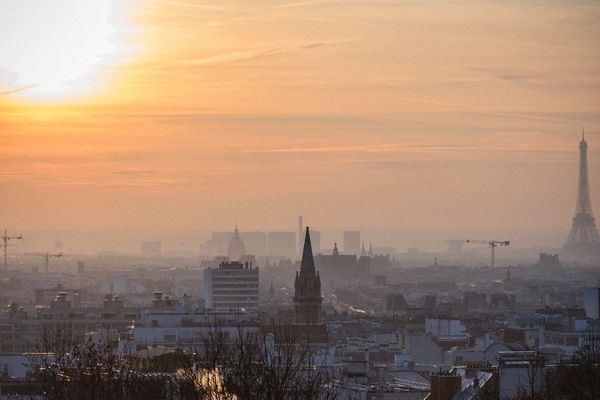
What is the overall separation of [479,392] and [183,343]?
136 ft

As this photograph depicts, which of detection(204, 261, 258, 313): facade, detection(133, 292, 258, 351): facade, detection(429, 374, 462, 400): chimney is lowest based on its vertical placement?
detection(429, 374, 462, 400): chimney

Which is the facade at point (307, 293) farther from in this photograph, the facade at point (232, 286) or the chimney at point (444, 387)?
the chimney at point (444, 387)

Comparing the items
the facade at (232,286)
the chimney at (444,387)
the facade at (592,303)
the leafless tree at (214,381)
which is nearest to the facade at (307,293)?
the facade at (592,303)

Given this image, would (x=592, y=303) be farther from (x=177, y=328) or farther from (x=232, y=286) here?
(x=232, y=286)

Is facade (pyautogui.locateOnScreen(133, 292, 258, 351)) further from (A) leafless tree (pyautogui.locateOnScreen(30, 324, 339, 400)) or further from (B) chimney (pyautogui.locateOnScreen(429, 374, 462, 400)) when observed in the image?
(A) leafless tree (pyautogui.locateOnScreen(30, 324, 339, 400))

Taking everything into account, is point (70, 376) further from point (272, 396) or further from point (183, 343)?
point (183, 343)

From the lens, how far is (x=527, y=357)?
2376 inches

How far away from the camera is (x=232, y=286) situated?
15738 centimetres

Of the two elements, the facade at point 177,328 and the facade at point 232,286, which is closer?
the facade at point 177,328

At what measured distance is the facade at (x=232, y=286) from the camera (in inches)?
6058

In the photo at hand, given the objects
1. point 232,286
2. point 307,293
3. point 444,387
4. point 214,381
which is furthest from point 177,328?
point 232,286

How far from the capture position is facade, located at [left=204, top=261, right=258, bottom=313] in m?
154

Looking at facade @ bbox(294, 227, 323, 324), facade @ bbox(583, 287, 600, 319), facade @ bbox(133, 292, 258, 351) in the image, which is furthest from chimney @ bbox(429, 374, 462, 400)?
facade @ bbox(294, 227, 323, 324)

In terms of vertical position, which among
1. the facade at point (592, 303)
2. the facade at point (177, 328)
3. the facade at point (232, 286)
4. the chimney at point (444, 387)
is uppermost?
the facade at point (232, 286)
